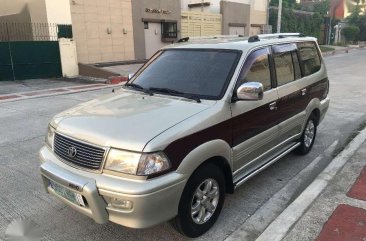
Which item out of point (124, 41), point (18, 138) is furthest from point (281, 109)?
point (124, 41)

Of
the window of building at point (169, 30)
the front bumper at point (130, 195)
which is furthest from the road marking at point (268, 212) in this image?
the window of building at point (169, 30)

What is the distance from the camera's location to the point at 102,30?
1789cm

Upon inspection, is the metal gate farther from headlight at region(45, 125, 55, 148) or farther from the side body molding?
the side body molding

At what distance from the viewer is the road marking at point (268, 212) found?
11.6 feet

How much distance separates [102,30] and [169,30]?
5.13m

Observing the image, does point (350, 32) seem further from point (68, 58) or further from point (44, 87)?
point (44, 87)

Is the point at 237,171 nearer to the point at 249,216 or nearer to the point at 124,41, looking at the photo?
the point at 249,216

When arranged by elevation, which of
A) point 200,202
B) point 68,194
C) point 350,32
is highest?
point 350,32

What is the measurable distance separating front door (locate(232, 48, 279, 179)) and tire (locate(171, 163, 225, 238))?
38 centimetres

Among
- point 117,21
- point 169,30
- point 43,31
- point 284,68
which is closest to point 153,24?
point 169,30

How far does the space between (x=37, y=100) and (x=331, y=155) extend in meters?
8.50

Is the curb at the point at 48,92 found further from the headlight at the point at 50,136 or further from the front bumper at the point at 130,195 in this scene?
the front bumper at the point at 130,195

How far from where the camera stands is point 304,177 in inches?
193

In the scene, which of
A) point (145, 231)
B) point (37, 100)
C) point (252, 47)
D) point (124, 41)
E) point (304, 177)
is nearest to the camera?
point (145, 231)
